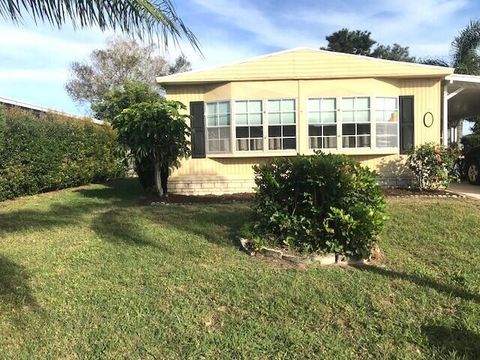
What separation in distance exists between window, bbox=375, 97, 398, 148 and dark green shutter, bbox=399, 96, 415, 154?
0.48 feet

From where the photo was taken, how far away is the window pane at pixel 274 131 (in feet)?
40.9

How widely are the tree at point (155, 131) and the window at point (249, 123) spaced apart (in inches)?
55.1

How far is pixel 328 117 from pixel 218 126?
2.65 m

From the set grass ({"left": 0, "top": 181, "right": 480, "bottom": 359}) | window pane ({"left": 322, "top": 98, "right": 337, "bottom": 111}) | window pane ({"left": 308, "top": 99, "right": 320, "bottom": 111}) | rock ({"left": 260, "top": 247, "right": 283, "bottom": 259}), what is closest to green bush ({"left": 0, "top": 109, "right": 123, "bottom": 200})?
grass ({"left": 0, "top": 181, "right": 480, "bottom": 359})

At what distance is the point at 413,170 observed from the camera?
12102 mm

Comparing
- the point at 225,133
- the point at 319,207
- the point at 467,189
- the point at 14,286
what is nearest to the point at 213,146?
the point at 225,133

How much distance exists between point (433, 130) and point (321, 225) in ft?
24.7

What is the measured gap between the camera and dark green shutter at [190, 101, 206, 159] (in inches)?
499

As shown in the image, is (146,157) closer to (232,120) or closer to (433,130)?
(232,120)

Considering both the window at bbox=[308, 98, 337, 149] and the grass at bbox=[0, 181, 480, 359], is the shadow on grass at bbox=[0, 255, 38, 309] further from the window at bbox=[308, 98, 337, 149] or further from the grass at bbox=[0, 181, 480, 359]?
the window at bbox=[308, 98, 337, 149]

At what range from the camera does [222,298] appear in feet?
16.4

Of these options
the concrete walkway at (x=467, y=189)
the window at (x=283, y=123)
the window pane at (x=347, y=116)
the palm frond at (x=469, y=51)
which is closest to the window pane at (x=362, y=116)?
the window pane at (x=347, y=116)

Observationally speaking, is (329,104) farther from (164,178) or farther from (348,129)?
(164,178)

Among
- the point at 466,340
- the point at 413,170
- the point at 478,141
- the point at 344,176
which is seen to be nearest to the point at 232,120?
the point at 413,170
